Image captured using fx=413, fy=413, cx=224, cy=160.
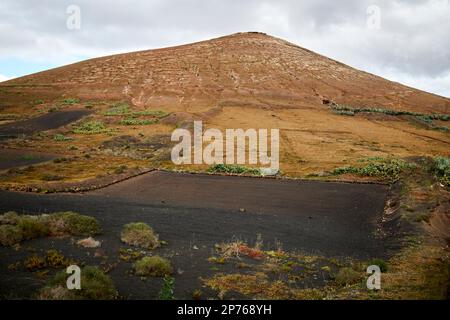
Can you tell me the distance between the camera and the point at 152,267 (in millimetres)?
16203

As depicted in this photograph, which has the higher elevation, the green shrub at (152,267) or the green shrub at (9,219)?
the green shrub at (9,219)

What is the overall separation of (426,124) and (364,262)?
6293cm

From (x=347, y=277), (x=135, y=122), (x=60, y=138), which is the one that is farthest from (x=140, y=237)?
(x=135, y=122)

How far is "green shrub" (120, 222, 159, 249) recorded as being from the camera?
1922 cm

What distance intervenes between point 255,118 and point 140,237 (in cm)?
5223

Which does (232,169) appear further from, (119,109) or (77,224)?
(119,109)

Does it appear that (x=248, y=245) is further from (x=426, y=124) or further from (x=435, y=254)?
(x=426, y=124)

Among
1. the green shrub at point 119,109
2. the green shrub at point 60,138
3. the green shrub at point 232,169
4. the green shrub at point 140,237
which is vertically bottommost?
the green shrub at point 140,237

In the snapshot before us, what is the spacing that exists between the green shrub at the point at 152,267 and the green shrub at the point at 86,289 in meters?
1.82

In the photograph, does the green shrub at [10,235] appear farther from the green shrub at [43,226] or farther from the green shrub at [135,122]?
the green shrub at [135,122]

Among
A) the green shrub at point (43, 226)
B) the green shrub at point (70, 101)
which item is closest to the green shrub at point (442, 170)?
the green shrub at point (43, 226)

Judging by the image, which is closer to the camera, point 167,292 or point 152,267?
point 167,292

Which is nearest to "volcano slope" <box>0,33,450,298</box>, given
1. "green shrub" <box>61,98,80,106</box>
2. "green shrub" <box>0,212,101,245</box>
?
"green shrub" <box>61,98,80,106</box>

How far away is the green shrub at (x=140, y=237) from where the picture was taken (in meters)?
19.2
